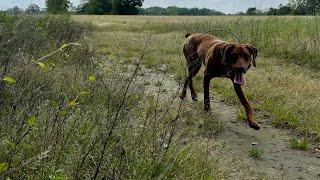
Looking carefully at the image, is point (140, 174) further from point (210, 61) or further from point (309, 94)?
point (309, 94)

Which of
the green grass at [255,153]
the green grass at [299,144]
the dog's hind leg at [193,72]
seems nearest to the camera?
the green grass at [255,153]

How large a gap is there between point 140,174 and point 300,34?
11.8m

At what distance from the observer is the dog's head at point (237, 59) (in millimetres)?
5680

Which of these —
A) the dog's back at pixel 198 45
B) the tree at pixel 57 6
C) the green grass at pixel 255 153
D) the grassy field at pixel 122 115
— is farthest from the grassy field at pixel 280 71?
the tree at pixel 57 6

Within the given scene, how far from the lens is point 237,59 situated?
5.70m

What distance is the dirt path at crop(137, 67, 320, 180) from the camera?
448cm

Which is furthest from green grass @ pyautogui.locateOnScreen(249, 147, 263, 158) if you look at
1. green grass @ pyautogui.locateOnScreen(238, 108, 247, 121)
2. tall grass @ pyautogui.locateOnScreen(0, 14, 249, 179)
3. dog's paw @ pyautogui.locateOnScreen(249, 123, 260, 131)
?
green grass @ pyautogui.locateOnScreen(238, 108, 247, 121)

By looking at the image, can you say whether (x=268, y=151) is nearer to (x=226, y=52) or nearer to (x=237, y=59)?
(x=237, y=59)

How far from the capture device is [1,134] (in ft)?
10.3

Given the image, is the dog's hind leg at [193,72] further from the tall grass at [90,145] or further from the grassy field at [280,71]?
the tall grass at [90,145]

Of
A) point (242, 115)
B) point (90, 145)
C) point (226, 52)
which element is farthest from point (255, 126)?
point (90, 145)

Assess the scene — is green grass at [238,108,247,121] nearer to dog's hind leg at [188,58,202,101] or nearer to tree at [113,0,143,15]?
dog's hind leg at [188,58,202,101]

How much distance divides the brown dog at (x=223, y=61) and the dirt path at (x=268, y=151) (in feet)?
0.74

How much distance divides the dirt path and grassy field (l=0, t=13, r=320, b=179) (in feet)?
0.29
